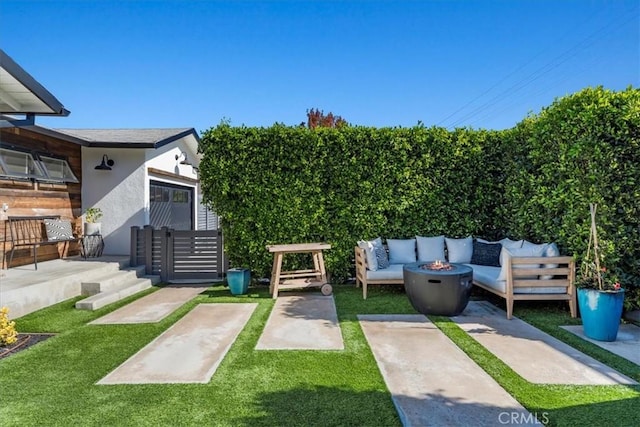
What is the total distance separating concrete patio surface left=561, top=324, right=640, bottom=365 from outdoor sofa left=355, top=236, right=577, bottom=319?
607 millimetres

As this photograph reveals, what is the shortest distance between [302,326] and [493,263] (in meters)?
3.91

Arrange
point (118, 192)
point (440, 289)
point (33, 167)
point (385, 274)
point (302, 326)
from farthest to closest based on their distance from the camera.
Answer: point (118, 192) < point (33, 167) < point (385, 274) < point (440, 289) < point (302, 326)

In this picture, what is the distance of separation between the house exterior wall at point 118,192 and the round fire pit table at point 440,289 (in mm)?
6780

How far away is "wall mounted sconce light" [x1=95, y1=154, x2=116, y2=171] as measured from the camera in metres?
8.56

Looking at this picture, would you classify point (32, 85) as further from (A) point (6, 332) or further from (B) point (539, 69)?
(B) point (539, 69)

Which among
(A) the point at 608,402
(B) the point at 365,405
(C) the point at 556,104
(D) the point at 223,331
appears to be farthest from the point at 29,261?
(C) the point at 556,104

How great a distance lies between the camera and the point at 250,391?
2855 millimetres

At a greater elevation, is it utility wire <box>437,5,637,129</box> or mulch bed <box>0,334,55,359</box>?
utility wire <box>437,5,637,129</box>

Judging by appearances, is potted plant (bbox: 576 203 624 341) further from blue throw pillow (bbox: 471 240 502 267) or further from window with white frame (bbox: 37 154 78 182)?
window with white frame (bbox: 37 154 78 182)

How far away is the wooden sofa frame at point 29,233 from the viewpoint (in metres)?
6.61

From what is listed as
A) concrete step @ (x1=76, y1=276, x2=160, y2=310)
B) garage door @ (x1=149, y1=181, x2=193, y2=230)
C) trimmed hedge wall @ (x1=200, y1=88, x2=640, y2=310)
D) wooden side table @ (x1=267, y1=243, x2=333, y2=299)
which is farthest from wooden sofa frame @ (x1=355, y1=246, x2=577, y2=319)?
garage door @ (x1=149, y1=181, x2=193, y2=230)

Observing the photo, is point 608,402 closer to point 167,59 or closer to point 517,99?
point 167,59

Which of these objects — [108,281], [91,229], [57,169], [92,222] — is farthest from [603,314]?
[57,169]

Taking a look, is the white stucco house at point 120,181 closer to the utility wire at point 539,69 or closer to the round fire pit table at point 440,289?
the round fire pit table at point 440,289
